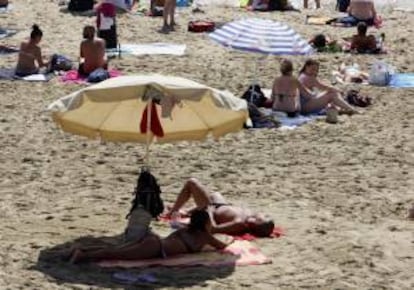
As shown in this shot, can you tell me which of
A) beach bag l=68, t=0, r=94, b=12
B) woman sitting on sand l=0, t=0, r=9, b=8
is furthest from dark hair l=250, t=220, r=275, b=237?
woman sitting on sand l=0, t=0, r=9, b=8

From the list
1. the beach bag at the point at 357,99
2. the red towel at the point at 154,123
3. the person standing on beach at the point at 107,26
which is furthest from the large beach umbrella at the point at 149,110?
the person standing on beach at the point at 107,26

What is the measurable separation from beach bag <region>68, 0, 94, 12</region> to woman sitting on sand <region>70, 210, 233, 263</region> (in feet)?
43.4

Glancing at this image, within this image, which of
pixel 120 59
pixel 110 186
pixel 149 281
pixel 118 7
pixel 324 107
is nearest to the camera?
pixel 149 281

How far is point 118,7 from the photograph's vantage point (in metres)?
20.8

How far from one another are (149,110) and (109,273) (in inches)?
55.0

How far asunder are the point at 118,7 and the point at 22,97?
7198 millimetres

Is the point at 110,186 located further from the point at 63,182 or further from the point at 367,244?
the point at 367,244

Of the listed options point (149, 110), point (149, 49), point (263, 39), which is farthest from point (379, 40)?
point (149, 110)

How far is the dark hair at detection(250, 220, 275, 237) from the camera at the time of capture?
856 centimetres

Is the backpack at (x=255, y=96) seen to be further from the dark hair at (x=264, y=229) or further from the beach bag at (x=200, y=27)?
the beach bag at (x=200, y=27)

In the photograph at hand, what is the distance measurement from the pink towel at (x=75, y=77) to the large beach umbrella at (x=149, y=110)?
6016 millimetres

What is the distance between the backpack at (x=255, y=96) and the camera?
1348cm

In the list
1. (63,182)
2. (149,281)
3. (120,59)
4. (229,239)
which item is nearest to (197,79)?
(120,59)

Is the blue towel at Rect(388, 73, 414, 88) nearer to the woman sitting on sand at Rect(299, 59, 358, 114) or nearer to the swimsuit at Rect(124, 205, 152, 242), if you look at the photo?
the woman sitting on sand at Rect(299, 59, 358, 114)
